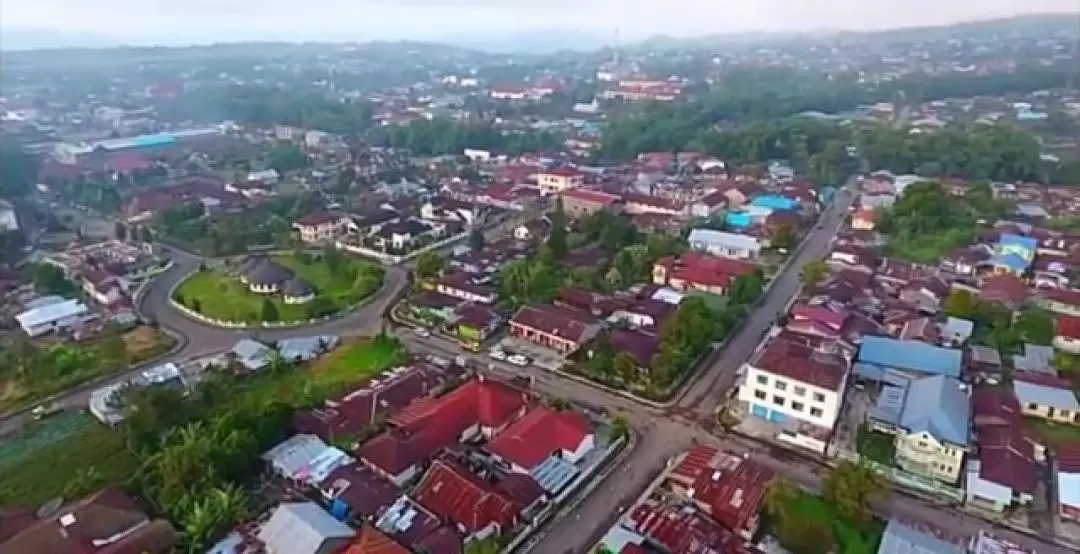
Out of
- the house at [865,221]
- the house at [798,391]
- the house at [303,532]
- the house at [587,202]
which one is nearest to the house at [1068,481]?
the house at [798,391]

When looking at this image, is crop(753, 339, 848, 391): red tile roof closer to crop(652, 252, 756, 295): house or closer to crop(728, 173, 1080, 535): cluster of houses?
crop(728, 173, 1080, 535): cluster of houses

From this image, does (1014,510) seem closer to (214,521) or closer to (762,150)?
(214,521)

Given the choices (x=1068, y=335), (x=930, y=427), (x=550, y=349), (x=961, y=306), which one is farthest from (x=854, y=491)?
(x=1068, y=335)

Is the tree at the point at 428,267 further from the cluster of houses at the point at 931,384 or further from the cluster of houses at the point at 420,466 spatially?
the cluster of houses at the point at 931,384

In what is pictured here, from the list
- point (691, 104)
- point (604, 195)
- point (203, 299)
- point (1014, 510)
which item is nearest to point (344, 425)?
point (203, 299)

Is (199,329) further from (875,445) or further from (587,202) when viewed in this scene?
(875,445)

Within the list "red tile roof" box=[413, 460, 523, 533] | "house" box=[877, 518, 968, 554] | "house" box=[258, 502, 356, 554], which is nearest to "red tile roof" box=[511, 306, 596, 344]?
"red tile roof" box=[413, 460, 523, 533]
